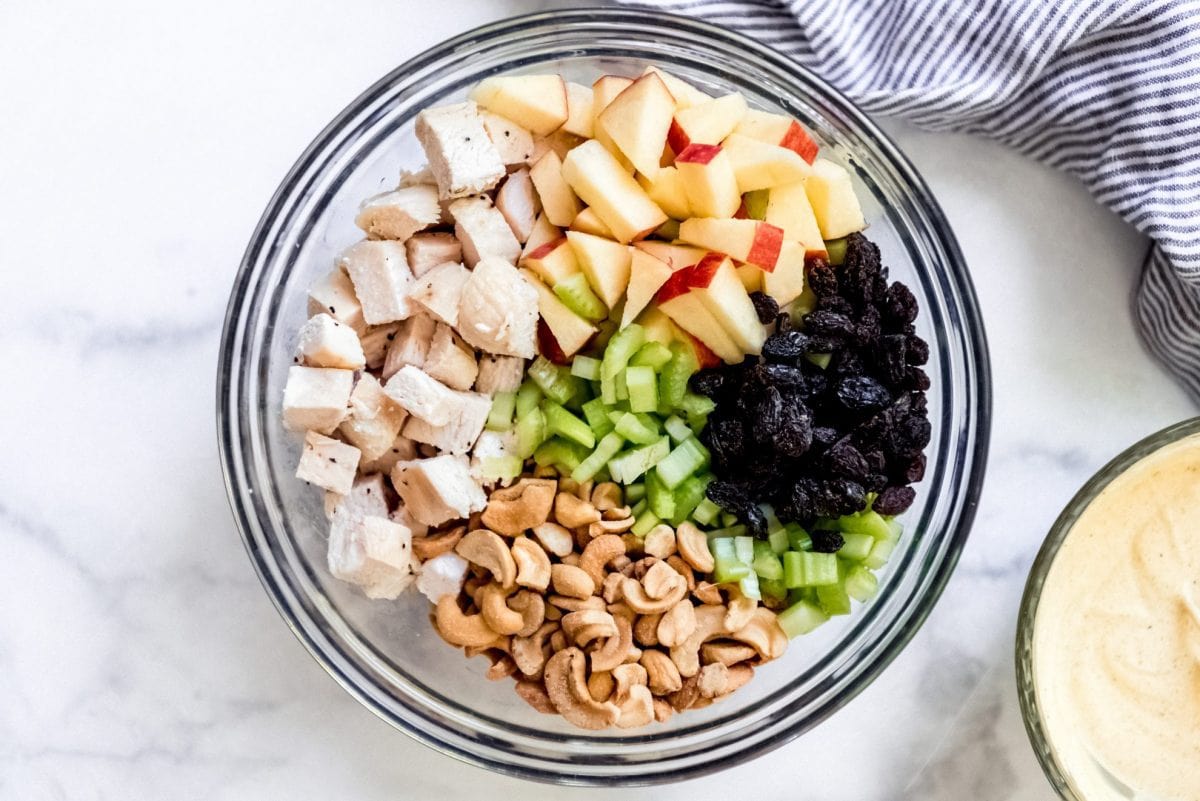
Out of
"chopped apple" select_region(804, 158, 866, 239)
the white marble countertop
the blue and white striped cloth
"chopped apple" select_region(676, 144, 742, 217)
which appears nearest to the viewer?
"chopped apple" select_region(676, 144, 742, 217)

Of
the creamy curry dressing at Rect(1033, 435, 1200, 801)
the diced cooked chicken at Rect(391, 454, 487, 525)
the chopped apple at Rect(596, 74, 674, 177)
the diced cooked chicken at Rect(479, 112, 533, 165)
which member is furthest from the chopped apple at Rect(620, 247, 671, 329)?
the creamy curry dressing at Rect(1033, 435, 1200, 801)

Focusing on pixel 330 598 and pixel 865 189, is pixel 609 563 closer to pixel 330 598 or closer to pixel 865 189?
pixel 330 598

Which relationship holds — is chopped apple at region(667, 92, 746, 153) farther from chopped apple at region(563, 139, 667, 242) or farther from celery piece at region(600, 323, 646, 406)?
celery piece at region(600, 323, 646, 406)

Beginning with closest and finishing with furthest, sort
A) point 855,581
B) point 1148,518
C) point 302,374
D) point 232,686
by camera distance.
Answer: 1. point 302,374
2. point 855,581
3. point 1148,518
4. point 232,686

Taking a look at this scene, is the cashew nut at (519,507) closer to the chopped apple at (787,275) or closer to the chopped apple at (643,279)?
the chopped apple at (643,279)

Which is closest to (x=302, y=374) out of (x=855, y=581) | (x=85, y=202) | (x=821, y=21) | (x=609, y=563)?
(x=609, y=563)

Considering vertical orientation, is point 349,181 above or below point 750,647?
above

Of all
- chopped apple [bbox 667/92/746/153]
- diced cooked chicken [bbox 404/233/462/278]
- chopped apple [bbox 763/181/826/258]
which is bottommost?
diced cooked chicken [bbox 404/233/462/278]
